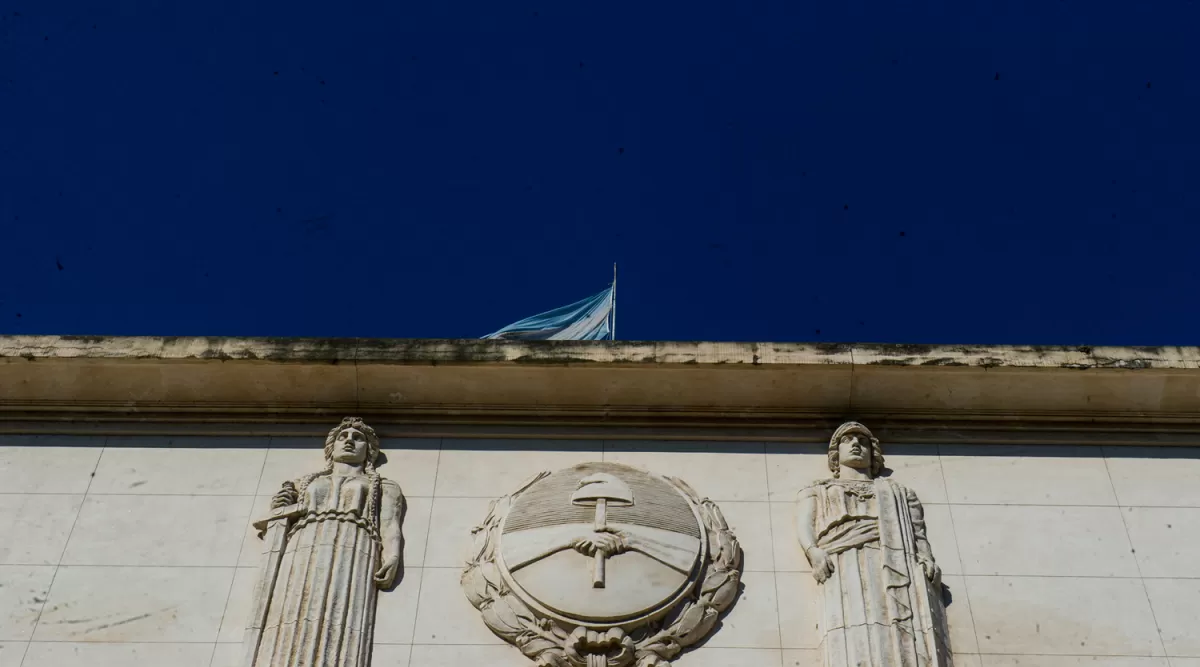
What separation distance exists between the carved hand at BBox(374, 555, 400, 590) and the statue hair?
30 centimetres

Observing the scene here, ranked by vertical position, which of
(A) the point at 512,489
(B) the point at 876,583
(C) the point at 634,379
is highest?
(C) the point at 634,379

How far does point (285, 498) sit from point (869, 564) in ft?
13.5

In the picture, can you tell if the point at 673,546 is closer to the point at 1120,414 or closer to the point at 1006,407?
the point at 1006,407

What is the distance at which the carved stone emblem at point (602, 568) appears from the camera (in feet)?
32.7

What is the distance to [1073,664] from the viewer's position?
10.1 m

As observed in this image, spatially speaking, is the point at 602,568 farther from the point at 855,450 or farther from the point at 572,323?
the point at 572,323

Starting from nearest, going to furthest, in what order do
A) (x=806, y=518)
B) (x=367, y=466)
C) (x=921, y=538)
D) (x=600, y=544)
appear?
(x=600, y=544) → (x=921, y=538) → (x=806, y=518) → (x=367, y=466)

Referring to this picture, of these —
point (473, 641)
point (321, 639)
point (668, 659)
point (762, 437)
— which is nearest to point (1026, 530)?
point (762, 437)

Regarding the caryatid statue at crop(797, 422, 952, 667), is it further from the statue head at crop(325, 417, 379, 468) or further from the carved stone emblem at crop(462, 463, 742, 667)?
the statue head at crop(325, 417, 379, 468)

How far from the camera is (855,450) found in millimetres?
11164

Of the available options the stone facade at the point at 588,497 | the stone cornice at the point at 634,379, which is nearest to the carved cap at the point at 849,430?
the stone facade at the point at 588,497

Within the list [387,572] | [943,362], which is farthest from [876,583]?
[387,572]

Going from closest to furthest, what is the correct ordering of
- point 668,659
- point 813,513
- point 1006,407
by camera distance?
point 668,659 → point 813,513 → point 1006,407

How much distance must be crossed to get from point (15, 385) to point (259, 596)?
3.00m
